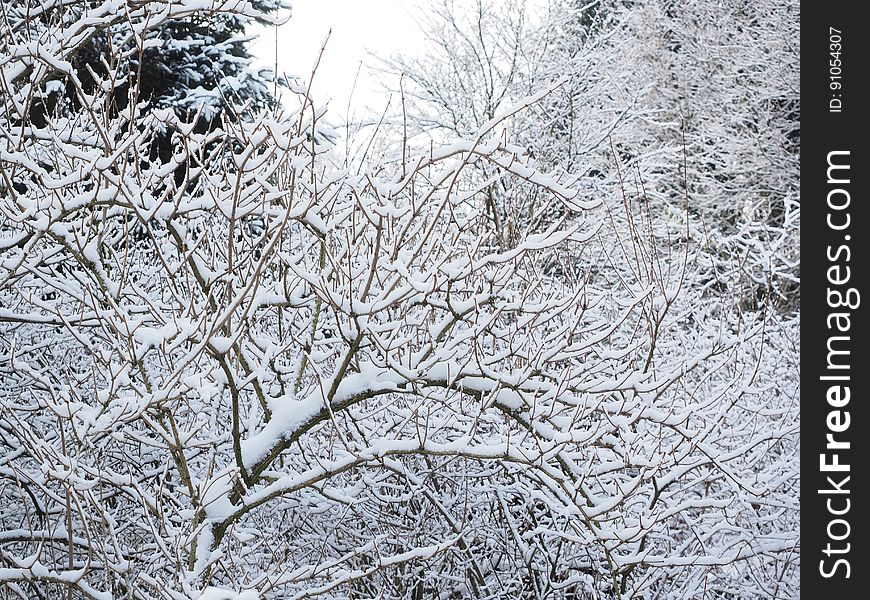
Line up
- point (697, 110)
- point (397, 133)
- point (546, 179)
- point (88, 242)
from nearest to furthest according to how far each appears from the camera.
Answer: point (546, 179) < point (88, 242) < point (397, 133) < point (697, 110)

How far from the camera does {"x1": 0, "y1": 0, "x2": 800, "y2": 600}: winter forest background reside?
279 centimetres

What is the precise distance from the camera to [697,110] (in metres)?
14.8
